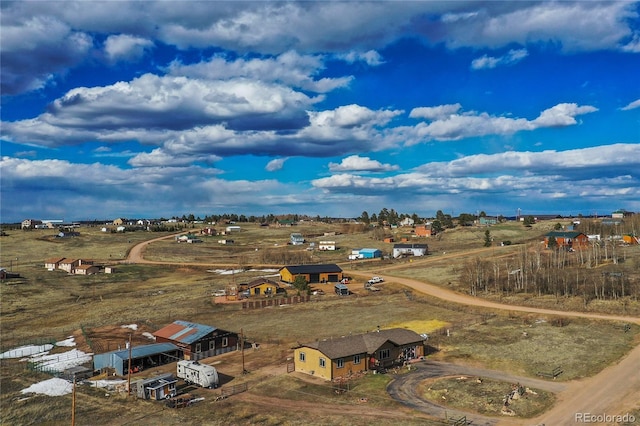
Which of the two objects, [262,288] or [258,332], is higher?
[262,288]

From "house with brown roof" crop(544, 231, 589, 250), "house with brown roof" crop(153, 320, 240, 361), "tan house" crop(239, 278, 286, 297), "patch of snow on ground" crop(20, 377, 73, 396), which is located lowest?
"patch of snow on ground" crop(20, 377, 73, 396)

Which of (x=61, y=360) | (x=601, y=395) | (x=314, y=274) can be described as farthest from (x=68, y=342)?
(x=601, y=395)

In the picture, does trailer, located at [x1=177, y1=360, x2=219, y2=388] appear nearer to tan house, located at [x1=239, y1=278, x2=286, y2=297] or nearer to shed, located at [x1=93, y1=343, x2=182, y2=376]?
shed, located at [x1=93, y1=343, x2=182, y2=376]

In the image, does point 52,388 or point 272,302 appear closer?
point 52,388

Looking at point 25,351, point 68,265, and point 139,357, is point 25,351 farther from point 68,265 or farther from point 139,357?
point 68,265

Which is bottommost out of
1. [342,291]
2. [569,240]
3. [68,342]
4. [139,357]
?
[68,342]

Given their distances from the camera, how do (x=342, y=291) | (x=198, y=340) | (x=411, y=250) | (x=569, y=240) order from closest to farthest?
(x=198, y=340) < (x=342, y=291) < (x=569, y=240) < (x=411, y=250)

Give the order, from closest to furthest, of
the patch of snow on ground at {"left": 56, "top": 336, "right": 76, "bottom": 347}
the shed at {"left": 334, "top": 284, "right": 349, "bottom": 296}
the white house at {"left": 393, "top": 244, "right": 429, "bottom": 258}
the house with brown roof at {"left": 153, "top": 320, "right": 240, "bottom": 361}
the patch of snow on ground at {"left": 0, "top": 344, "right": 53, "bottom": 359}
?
the house with brown roof at {"left": 153, "top": 320, "right": 240, "bottom": 361}
the patch of snow on ground at {"left": 0, "top": 344, "right": 53, "bottom": 359}
the patch of snow on ground at {"left": 56, "top": 336, "right": 76, "bottom": 347}
the shed at {"left": 334, "top": 284, "right": 349, "bottom": 296}
the white house at {"left": 393, "top": 244, "right": 429, "bottom": 258}

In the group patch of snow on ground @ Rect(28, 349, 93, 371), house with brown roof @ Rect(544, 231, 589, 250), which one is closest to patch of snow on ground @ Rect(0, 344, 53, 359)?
patch of snow on ground @ Rect(28, 349, 93, 371)
